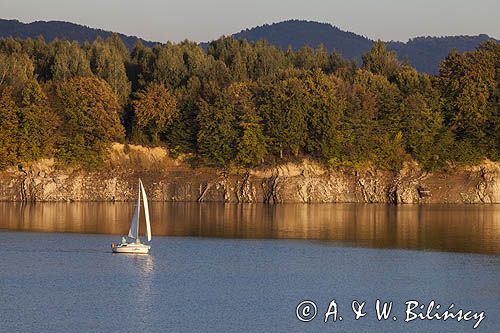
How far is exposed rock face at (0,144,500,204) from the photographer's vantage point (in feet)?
345

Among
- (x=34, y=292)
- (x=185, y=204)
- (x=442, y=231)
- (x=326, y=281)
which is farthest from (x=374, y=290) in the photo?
(x=185, y=204)

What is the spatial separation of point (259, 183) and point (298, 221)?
22850 mm

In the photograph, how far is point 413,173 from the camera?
4195 inches

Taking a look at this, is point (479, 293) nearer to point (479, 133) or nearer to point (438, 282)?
point (438, 282)

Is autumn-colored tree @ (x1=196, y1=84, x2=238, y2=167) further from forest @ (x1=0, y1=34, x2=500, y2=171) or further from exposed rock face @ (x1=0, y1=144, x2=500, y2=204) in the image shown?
exposed rock face @ (x1=0, y1=144, x2=500, y2=204)

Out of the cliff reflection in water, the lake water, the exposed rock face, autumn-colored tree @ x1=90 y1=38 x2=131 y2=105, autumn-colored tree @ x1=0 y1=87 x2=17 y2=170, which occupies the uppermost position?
autumn-colored tree @ x1=90 y1=38 x2=131 y2=105

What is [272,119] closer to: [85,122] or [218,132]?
[218,132]

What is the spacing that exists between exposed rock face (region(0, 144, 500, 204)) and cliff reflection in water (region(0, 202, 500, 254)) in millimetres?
3763

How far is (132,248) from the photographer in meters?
60.9

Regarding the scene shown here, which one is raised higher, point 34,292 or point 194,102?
point 194,102

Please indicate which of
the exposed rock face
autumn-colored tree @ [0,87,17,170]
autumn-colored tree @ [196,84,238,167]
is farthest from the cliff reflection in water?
autumn-colored tree @ [196,84,238,167]

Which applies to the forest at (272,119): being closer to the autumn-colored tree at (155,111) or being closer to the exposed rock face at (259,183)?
the autumn-colored tree at (155,111)

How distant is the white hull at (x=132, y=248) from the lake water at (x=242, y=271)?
54 centimetres

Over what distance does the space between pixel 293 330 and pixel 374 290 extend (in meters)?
9.53
